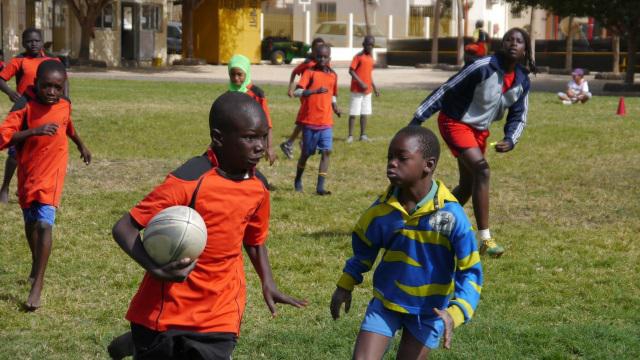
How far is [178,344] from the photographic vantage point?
4.29m

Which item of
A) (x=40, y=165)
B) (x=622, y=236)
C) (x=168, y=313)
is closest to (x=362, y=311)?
(x=40, y=165)

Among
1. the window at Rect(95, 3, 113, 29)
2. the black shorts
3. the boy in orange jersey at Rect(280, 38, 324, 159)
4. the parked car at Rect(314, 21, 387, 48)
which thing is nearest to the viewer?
the black shorts

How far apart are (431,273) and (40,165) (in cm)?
368

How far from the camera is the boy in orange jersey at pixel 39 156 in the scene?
718 cm

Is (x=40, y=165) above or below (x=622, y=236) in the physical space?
above

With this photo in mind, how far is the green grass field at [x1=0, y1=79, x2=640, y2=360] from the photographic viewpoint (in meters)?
6.52

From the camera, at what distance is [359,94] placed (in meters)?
18.8

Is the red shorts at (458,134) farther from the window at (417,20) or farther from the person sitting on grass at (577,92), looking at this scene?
the window at (417,20)

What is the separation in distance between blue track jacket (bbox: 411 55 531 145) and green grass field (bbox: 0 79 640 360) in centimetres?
127

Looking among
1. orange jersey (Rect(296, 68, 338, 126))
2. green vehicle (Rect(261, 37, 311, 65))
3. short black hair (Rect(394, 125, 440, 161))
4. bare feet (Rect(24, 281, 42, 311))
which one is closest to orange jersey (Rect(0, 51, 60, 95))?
orange jersey (Rect(296, 68, 338, 126))

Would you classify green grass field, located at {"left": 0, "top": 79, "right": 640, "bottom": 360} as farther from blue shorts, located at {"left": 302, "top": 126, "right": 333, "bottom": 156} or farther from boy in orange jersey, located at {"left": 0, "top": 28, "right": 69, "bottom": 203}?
boy in orange jersey, located at {"left": 0, "top": 28, "right": 69, "bottom": 203}

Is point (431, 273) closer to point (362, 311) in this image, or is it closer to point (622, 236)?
point (362, 311)

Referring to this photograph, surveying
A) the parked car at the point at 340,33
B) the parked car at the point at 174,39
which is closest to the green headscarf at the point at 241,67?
the parked car at the point at 174,39

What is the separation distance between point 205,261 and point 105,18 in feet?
134
